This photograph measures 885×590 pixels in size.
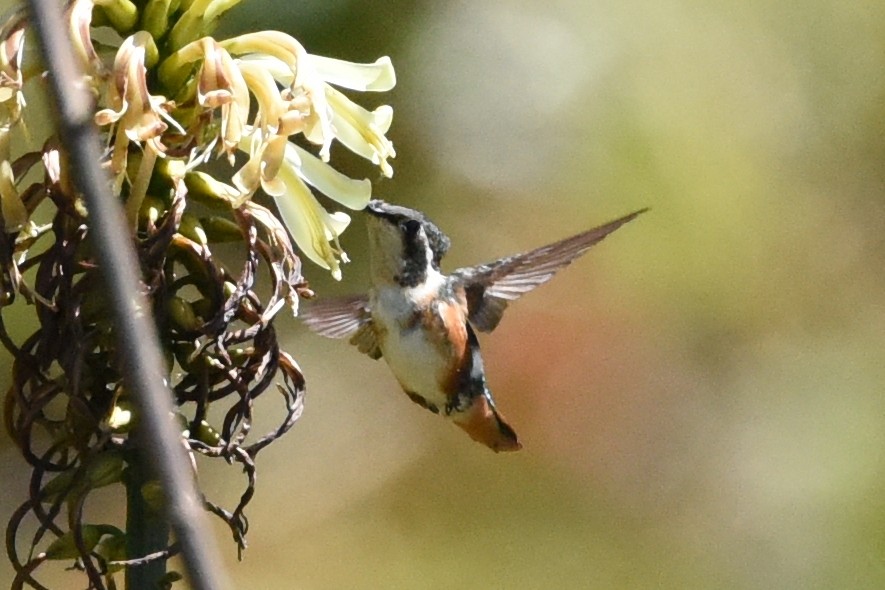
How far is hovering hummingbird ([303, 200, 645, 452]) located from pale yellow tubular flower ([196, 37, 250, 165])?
0.59 meters

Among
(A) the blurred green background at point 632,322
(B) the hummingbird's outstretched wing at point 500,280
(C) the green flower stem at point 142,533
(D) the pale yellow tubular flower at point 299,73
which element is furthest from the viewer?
(A) the blurred green background at point 632,322

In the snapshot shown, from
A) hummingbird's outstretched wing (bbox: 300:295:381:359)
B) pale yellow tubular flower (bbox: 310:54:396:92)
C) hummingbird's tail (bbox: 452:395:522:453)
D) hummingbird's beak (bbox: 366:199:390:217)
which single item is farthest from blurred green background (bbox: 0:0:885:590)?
pale yellow tubular flower (bbox: 310:54:396:92)

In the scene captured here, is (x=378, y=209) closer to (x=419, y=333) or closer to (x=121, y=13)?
Result: (x=419, y=333)

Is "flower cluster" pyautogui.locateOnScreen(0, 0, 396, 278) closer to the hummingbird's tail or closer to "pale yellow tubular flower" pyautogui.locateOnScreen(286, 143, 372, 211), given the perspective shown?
"pale yellow tubular flower" pyautogui.locateOnScreen(286, 143, 372, 211)

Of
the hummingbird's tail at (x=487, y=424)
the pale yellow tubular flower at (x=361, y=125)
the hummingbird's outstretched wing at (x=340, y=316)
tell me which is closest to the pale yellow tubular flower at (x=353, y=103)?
the pale yellow tubular flower at (x=361, y=125)

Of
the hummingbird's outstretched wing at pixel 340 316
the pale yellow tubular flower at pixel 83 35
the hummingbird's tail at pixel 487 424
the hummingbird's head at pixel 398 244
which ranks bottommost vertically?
the hummingbird's tail at pixel 487 424

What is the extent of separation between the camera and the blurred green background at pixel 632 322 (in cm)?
339

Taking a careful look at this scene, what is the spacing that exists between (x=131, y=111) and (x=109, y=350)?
193 millimetres

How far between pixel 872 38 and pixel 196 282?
2.84 m

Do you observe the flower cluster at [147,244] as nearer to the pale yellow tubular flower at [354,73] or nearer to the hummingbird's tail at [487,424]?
the pale yellow tubular flower at [354,73]

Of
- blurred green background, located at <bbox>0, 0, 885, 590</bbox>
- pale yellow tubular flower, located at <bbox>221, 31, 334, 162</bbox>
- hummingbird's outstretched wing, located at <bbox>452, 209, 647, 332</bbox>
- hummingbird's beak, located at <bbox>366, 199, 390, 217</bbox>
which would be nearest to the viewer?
pale yellow tubular flower, located at <bbox>221, 31, 334, 162</bbox>

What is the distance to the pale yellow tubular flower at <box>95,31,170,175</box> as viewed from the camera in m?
1.09

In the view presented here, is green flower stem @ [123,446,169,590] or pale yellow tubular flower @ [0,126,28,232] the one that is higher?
pale yellow tubular flower @ [0,126,28,232]

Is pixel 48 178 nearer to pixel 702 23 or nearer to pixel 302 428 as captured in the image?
pixel 302 428
